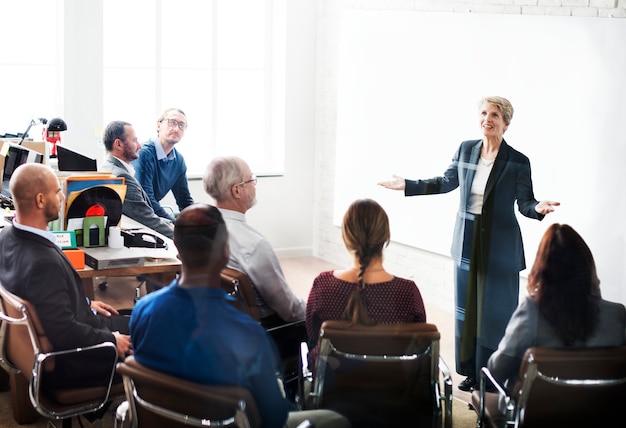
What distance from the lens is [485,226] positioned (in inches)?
89.7

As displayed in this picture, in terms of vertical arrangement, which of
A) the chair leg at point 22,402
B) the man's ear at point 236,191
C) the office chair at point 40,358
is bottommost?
the chair leg at point 22,402

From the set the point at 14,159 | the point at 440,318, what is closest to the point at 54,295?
the point at 440,318

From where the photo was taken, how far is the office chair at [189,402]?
214 centimetres

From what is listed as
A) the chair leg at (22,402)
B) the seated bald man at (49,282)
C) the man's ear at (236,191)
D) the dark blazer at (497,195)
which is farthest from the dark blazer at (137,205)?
the dark blazer at (497,195)

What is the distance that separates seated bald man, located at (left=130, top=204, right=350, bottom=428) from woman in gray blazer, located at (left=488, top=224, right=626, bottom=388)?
650 millimetres

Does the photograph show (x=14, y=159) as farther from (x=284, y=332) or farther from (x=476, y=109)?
(x=476, y=109)

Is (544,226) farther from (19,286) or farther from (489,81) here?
(19,286)

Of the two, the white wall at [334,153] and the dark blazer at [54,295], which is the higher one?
the white wall at [334,153]

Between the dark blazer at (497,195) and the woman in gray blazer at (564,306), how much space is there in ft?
0.21

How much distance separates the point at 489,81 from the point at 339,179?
1.48ft

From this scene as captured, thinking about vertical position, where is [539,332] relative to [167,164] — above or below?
below

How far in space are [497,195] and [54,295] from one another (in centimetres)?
138

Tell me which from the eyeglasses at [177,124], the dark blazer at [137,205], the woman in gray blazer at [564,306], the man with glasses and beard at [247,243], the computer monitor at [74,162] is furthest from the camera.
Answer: the computer monitor at [74,162]

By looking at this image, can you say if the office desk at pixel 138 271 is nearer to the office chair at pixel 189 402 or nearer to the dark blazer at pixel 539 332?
the office chair at pixel 189 402
